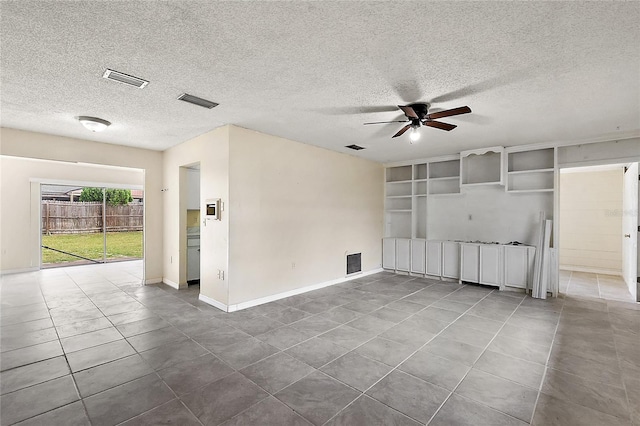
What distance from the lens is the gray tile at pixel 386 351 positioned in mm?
2799

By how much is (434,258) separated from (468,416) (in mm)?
4559

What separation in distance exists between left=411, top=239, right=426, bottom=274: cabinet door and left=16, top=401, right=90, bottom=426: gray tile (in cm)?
593

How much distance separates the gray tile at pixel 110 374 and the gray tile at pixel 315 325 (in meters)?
1.63

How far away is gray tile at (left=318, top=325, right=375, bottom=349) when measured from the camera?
3.14 m

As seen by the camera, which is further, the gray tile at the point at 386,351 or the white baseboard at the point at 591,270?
the white baseboard at the point at 591,270

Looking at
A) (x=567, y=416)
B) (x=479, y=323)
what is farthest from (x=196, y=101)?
(x=479, y=323)

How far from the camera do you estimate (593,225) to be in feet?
22.7

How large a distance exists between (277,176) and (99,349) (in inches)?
124

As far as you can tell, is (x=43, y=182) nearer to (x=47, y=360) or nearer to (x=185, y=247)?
(x=185, y=247)

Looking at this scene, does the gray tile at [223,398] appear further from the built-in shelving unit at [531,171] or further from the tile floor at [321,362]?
the built-in shelving unit at [531,171]

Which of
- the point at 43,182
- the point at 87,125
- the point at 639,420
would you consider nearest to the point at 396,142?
the point at 639,420

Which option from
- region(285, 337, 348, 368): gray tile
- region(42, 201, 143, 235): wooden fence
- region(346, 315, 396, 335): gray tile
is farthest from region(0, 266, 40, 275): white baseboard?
region(346, 315, 396, 335): gray tile

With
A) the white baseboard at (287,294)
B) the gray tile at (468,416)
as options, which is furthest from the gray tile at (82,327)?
the gray tile at (468,416)

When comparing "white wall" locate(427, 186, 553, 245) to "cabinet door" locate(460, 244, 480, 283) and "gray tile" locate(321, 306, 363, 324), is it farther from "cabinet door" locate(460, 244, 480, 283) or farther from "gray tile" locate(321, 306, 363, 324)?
"gray tile" locate(321, 306, 363, 324)
